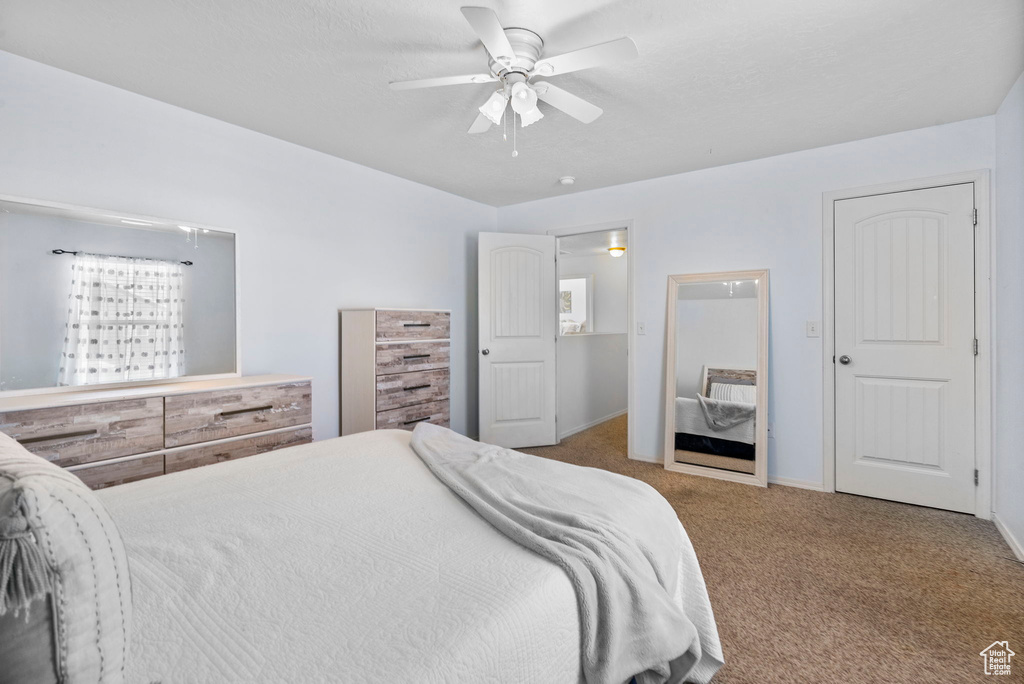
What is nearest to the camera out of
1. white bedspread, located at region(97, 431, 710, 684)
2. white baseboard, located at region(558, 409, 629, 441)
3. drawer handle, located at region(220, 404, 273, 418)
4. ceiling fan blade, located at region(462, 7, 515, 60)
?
white bedspread, located at region(97, 431, 710, 684)

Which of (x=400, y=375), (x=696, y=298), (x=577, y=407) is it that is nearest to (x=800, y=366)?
(x=696, y=298)

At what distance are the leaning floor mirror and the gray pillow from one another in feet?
11.9

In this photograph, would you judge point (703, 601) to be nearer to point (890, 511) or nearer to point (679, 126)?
point (890, 511)

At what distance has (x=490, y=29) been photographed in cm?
166

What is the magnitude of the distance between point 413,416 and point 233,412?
50.3 inches

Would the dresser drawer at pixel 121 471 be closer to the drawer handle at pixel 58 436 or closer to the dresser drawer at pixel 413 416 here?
the drawer handle at pixel 58 436

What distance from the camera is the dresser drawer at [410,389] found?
10.9ft

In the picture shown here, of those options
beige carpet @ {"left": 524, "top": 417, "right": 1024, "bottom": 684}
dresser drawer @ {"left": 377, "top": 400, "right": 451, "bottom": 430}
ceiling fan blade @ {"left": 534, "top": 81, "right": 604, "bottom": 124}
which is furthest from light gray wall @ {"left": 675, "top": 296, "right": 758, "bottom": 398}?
ceiling fan blade @ {"left": 534, "top": 81, "right": 604, "bottom": 124}

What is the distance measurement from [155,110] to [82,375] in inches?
57.6

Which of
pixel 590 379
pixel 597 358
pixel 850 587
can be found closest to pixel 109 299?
pixel 850 587

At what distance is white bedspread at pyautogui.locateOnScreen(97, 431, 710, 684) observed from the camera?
2.48 ft

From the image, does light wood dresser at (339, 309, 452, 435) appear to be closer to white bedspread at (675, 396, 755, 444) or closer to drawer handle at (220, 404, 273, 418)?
drawer handle at (220, 404, 273, 418)

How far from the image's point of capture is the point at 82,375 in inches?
89.5

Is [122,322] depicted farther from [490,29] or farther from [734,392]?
[734,392]
